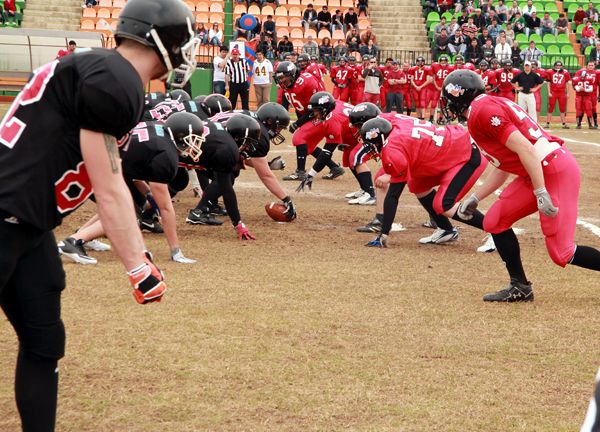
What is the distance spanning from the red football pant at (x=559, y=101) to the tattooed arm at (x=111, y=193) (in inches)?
955

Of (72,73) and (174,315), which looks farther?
(174,315)

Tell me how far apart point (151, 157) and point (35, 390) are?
4.41m

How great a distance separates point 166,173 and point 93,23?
22.2m

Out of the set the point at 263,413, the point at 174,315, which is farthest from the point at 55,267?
the point at 174,315

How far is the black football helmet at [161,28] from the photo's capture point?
10.9 ft

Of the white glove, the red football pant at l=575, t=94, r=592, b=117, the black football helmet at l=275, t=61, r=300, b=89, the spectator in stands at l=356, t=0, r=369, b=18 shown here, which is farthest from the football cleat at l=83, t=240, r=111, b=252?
the spectator in stands at l=356, t=0, r=369, b=18

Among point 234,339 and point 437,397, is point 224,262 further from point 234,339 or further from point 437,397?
point 437,397

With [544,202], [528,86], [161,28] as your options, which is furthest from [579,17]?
[161,28]

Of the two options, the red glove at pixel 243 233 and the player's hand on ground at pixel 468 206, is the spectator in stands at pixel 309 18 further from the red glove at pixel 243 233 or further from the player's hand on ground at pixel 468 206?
the player's hand on ground at pixel 468 206

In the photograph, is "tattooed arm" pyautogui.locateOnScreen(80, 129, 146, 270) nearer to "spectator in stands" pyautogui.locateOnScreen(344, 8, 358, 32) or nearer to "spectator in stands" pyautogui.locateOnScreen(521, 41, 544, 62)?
"spectator in stands" pyautogui.locateOnScreen(521, 41, 544, 62)

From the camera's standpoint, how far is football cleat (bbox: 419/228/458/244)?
370 inches

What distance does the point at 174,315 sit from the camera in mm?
6168

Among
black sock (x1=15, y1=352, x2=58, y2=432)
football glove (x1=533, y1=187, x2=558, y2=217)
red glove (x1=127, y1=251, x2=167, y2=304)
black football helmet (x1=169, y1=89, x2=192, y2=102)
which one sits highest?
red glove (x1=127, y1=251, x2=167, y2=304)

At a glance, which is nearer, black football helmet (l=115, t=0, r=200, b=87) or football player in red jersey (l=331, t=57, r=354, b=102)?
black football helmet (l=115, t=0, r=200, b=87)
